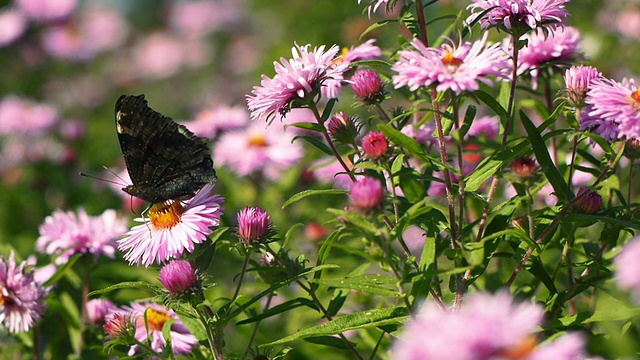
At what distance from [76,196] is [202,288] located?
82.2 inches

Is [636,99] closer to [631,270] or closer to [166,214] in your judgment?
[631,270]

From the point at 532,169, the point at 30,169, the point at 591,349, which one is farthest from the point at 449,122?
the point at 30,169

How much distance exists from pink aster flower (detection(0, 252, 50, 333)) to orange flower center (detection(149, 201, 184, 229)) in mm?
413

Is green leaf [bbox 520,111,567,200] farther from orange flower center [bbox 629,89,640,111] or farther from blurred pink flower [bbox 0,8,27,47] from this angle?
blurred pink flower [bbox 0,8,27,47]

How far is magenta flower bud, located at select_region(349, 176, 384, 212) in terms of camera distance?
53.7 inches

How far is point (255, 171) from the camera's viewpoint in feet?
10.5

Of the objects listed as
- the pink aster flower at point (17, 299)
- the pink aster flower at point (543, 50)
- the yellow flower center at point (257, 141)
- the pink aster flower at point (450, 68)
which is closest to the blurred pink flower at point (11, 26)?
the yellow flower center at point (257, 141)

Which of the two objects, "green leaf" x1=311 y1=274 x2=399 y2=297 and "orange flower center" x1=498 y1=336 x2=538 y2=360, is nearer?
"orange flower center" x1=498 y1=336 x2=538 y2=360

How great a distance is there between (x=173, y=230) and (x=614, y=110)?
39.6 inches

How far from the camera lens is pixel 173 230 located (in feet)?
5.87

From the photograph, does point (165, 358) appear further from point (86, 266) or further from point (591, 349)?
point (591, 349)

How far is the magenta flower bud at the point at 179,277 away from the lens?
5.26 ft

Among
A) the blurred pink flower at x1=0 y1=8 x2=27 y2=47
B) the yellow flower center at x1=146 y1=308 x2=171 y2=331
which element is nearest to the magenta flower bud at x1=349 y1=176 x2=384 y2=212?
the yellow flower center at x1=146 y1=308 x2=171 y2=331

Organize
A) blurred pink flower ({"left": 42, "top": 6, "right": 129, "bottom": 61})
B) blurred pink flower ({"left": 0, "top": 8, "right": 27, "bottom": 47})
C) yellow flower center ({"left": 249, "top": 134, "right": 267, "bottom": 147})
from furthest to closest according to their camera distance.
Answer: blurred pink flower ({"left": 42, "top": 6, "right": 129, "bottom": 61}) < blurred pink flower ({"left": 0, "top": 8, "right": 27, "bottom": 47}) < yellow flower center ({"left": 249, "top": 134, "right": 267, "bottom": 147})
